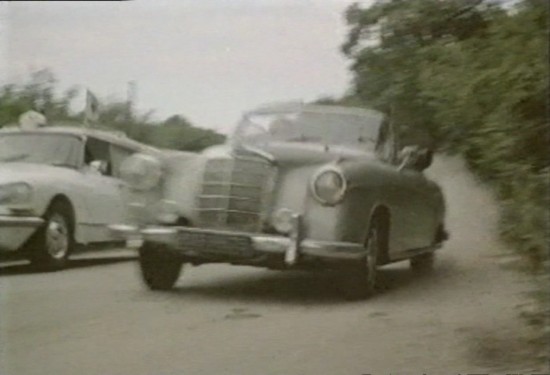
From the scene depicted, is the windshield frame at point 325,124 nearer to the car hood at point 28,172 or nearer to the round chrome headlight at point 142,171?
the round chrome headlight at point 142,171

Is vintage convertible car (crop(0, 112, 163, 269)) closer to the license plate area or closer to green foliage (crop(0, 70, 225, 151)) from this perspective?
green foliage (crop(0, 70, 225, 151))

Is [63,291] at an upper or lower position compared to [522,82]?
lower

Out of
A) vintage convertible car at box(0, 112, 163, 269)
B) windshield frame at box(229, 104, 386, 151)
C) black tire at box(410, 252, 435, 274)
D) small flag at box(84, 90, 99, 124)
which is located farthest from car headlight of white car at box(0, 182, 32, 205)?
black tire at box(410, 252, 435, 274)

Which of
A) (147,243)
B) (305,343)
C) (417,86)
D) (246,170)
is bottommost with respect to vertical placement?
(305,343)

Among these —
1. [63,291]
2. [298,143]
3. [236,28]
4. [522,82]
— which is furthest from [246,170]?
[522,82]

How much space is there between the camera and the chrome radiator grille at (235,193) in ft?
17.0

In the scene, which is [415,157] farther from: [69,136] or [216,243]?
[69,136]

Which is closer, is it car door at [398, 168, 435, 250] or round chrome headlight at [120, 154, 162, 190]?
round chrome headlight at [120, 154, 162, 190]

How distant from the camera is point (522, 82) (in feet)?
17.0

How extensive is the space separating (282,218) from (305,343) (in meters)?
0.58

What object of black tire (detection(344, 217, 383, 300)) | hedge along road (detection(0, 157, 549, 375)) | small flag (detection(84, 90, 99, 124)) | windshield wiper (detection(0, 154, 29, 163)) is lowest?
hedge along road (detection(0, 157, 549, 375))

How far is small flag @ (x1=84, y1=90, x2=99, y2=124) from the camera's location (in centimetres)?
492

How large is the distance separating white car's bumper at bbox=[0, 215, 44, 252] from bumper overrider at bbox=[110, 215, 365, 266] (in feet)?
1.27

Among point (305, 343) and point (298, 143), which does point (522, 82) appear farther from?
point (305, 343)
